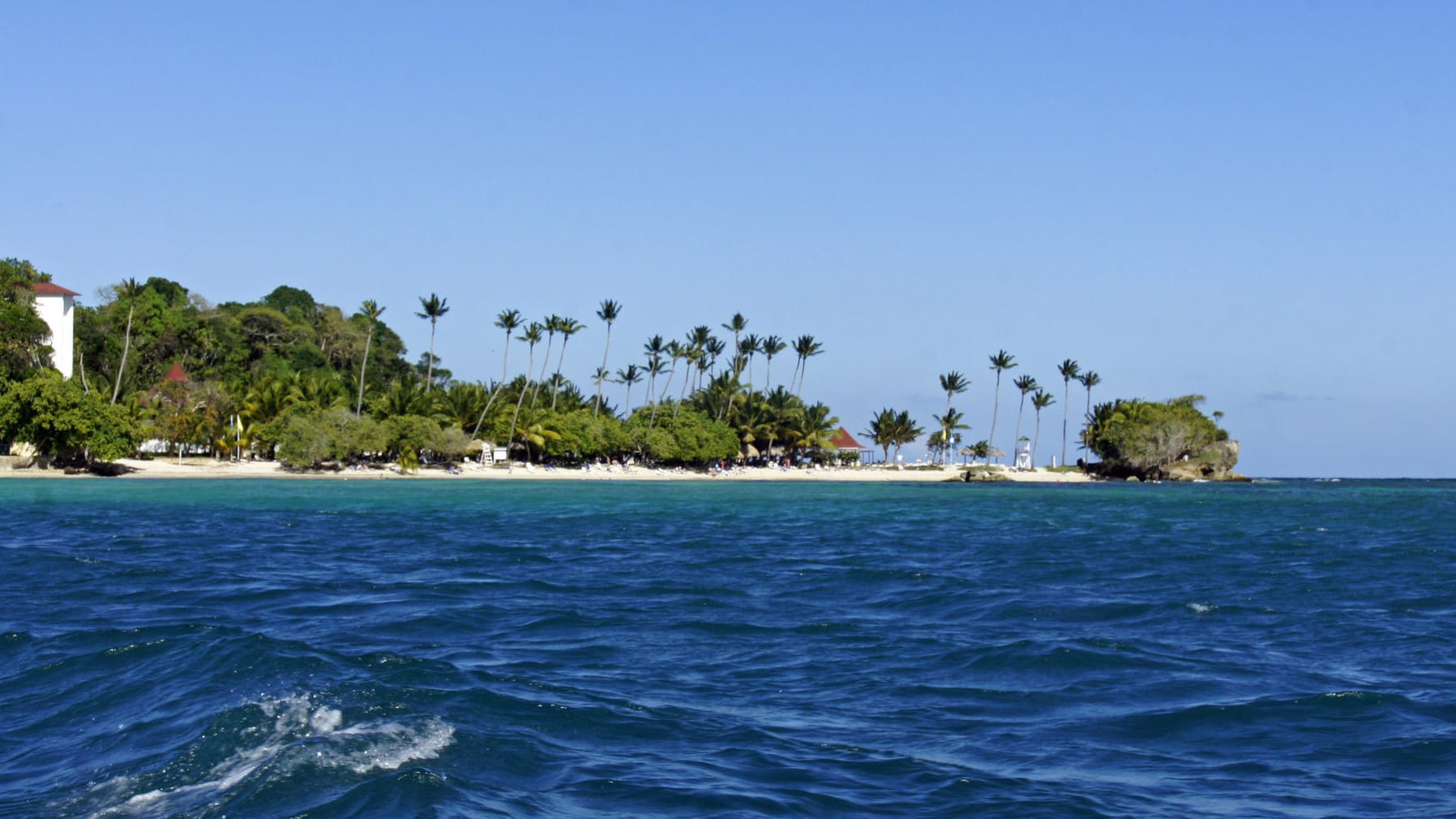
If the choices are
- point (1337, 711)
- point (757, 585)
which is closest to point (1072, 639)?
point (1337, 711)

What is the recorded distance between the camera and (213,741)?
9.11 meters

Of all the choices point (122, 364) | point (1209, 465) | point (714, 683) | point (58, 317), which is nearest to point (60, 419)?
point (122, 364)

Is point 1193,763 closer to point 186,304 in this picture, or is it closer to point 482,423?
point 482,423

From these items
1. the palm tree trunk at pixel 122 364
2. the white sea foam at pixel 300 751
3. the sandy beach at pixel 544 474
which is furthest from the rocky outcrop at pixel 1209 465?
the white sea foam at pixel 300 751

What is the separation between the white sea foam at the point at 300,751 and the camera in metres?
7.85

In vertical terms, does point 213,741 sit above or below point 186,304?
below

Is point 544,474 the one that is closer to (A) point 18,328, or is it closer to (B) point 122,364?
(B) point 122,364

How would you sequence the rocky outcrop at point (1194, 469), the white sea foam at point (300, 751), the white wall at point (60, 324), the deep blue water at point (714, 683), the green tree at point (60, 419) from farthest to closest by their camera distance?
the rocky outcrop at point (1194, 469) < the white wall at point (60, 324) < the green tree at point (60, 419) < the deep blue water at point (714, 683) < the white sea foam at point (300, 751)

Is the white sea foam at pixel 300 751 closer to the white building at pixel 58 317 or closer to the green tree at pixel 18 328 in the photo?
the green tree at pixel 18 328

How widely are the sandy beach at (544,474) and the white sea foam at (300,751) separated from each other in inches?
2424

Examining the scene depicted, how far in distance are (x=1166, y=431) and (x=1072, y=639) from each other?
105m

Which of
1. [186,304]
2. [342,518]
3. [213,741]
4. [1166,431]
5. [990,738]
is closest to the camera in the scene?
[213,741]

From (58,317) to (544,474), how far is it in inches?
1265

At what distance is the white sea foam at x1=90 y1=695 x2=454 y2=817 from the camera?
7852 millimetres
